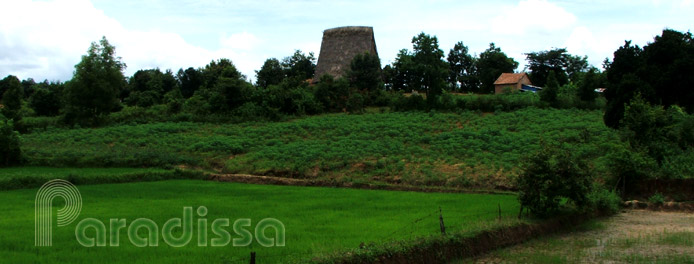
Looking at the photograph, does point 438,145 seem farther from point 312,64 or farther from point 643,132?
point 312,64

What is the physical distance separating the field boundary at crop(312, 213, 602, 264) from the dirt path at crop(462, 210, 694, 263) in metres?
0.20

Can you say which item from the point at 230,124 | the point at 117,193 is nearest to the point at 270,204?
the point at 117,193

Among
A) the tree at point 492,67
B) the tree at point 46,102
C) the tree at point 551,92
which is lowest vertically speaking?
the tree at point 46,102

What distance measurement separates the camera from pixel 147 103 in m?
49.8

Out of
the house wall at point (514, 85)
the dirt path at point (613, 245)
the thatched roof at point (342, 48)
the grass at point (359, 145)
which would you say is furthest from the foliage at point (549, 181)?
the thatched roof at point (342, 48)

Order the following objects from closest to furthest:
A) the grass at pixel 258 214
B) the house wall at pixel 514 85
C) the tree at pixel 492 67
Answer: the grass at pixel 258 214, the house wall at pixel 514 85, the tree at pixel 492 67

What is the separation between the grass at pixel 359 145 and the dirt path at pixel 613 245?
578 cm

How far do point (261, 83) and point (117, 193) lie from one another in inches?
1504

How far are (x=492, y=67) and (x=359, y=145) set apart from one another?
1301 inches

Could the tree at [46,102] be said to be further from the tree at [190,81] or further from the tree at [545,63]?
the tree at [545,63]

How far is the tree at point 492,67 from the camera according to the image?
2154 inches

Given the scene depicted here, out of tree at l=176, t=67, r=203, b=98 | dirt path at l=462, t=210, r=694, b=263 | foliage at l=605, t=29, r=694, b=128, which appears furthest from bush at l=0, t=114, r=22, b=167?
tree at l=176, t=67, r=203, b=98

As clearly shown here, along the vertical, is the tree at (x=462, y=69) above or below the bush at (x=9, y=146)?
above

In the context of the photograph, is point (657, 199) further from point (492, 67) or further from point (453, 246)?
point (492, 67)
